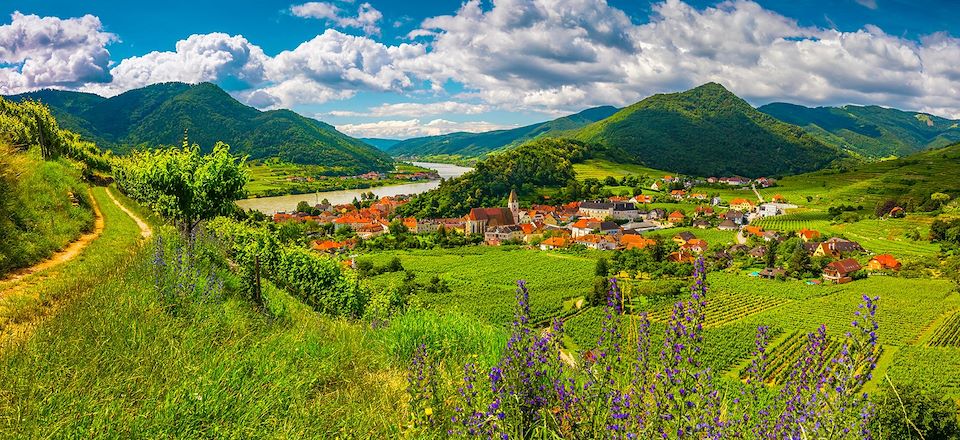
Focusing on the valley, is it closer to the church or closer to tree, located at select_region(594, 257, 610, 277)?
tree, located at select_region(594, 257, 610, 277)

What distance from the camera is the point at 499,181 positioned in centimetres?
11388

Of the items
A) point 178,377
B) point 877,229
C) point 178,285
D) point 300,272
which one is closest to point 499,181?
point 877,229

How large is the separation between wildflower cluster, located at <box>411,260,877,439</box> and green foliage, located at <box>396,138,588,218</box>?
318ft

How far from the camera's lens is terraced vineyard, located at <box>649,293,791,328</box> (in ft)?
143

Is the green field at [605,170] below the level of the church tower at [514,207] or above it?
above

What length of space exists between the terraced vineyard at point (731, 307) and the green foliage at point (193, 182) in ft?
124

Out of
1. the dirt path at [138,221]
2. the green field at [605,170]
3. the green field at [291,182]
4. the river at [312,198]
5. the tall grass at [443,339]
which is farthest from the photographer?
the green field at [605,170]

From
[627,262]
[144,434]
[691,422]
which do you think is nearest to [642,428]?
[691,422]

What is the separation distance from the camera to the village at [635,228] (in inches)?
2562

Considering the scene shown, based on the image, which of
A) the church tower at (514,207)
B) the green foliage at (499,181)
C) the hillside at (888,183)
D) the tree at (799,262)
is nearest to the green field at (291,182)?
the green foliage at (499,181)

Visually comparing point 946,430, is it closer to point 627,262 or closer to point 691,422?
point 691,422

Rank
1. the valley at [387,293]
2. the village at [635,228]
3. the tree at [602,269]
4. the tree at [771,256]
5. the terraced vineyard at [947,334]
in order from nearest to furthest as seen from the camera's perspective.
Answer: the valley at [387,293], the terraced vineyard at [947,334], the tree at [602,269], the tree at [771,256], the village at [635,228]

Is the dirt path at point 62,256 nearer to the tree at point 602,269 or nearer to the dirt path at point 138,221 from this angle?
the dirt path at point 138,221

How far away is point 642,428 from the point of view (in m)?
2.75
